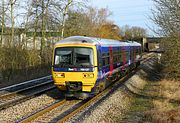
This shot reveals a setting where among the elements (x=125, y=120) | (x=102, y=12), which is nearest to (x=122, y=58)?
(x=125, y=120)

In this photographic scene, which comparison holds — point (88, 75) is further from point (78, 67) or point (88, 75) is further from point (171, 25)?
point (171, 25)

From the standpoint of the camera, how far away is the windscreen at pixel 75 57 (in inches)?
537

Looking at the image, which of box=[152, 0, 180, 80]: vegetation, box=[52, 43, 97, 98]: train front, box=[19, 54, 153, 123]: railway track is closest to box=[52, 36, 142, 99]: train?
box=[52, 43, 97, 98]: train front

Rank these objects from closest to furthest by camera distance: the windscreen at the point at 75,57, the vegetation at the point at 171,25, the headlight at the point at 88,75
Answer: the headlight at the point at 88,75 → the windscreen at the point at 75,57 → the vegetation at the point at 171,25

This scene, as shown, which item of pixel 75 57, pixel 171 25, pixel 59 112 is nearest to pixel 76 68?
pixel 75 57

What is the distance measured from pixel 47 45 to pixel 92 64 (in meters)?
19.9

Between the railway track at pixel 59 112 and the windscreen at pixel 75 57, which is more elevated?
the windscreen at pixel 75 57

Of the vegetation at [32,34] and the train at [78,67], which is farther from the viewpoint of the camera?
the vegetation at [32,34]

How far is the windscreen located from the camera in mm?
13648

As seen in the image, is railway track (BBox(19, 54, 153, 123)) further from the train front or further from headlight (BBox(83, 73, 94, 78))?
headlight (BBox(83, 73, 94, 78))

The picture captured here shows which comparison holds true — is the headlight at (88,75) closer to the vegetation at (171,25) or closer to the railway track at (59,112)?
the railway track at (59,112)

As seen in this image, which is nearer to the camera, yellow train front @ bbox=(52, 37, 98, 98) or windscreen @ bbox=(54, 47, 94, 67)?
yellow train front @ bbox=(52, 37, 98, 98)

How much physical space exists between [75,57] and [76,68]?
0.54 meters

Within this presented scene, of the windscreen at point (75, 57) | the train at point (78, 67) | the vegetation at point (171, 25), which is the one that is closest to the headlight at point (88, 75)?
the train at point (78, 67)
